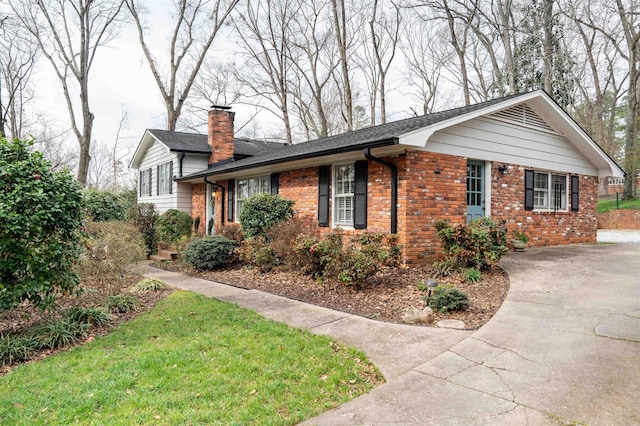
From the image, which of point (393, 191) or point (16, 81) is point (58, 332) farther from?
point (16, 81)

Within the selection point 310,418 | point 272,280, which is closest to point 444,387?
point 310,418

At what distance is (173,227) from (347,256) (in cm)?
884

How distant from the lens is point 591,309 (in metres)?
4.89

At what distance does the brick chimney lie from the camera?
52.5ft

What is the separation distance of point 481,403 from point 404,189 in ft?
16.8

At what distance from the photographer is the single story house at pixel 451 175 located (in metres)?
7.68

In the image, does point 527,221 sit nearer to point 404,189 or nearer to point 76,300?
point 404,189

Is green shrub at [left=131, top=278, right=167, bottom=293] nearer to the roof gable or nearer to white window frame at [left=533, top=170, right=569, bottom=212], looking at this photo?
the roof gable

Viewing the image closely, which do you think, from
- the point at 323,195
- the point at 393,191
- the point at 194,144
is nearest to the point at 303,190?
the point at 323,195

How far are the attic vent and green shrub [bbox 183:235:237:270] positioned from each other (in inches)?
271

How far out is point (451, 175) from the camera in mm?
8320

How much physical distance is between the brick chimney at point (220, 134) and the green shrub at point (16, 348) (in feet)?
40.5

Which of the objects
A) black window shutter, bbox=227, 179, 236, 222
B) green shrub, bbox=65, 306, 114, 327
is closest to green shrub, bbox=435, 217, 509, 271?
green shrub, bbox=65, 306, 114, 327

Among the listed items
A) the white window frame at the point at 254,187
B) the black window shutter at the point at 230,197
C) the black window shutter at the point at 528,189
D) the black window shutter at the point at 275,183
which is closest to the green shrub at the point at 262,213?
the black window shutter at the point at 275,183
